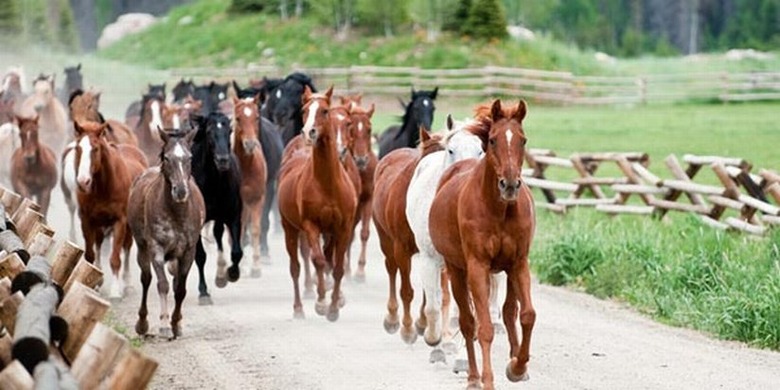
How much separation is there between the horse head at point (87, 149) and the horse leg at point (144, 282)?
1.55m

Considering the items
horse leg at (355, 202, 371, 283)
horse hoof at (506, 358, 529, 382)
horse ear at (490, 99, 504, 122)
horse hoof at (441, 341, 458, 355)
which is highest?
horse ear at (490, 99, 504, 122)

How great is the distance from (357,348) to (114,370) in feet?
23.5

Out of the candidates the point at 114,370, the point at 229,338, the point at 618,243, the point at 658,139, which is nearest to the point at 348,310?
the point at 229,338

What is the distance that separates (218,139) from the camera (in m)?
17.9

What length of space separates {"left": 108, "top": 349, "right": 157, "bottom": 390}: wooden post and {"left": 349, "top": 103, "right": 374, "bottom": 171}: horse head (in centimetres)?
1193

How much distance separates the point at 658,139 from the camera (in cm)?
4119

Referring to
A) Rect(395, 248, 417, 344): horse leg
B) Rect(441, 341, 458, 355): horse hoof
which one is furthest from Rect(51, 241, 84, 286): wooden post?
Rect(395, 248, 417, 344): horse leg

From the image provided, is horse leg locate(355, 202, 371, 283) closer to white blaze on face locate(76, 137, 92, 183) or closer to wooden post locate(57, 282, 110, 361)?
white blaze on face locate(76, 137, 92, 183)

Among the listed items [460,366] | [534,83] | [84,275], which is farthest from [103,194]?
[534,83]

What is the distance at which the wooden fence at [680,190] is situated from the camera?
19422 millimetres

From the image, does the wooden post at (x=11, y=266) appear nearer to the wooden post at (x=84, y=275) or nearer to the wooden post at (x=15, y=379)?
the wooden post at (x=84, y=275)

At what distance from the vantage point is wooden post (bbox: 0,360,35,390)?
6773 millimetres

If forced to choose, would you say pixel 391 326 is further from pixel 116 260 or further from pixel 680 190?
pixel 680 190

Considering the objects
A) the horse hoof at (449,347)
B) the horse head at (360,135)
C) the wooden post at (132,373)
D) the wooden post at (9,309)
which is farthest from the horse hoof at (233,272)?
the wooden post at (132,373)
